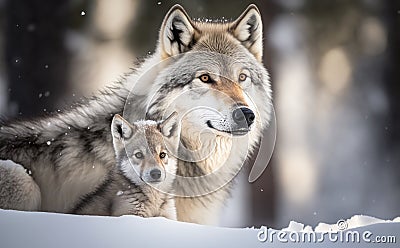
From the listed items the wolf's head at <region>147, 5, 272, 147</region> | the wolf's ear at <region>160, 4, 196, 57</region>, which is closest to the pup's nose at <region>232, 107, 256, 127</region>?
the wolf's head at <region>147, 5, 272, 147</region>

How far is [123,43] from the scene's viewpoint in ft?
10.6

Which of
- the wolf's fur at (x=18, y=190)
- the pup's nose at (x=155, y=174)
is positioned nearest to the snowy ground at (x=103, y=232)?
the wolf's fur at (x=18, y=190)

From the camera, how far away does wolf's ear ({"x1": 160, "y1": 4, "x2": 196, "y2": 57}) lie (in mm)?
3213

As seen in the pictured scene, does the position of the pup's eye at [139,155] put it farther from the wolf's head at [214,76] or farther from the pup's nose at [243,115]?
the pup's nose at [243,115]

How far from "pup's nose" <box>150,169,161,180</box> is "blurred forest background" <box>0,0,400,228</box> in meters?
0.41

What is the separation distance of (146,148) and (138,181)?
0.52 feet

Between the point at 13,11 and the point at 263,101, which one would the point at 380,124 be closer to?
the point at 263,101

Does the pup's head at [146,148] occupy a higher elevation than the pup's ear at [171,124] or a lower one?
lower

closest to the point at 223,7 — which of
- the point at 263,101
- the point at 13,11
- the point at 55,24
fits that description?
the point at 263,101

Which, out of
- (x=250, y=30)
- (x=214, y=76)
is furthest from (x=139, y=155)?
(x=250, y=30)

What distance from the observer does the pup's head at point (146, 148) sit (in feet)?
10.1

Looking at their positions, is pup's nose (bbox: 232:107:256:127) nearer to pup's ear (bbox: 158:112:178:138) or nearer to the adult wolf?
the adult wolf

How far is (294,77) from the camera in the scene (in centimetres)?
332

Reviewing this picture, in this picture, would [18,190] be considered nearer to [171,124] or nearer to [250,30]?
[171,124]
